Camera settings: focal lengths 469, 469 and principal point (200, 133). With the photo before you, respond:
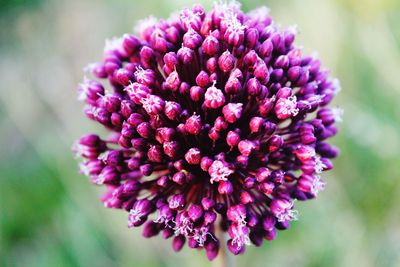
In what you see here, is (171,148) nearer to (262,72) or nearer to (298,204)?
(262,72)

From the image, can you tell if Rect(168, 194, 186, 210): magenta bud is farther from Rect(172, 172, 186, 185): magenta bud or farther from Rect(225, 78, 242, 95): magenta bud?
Rect(225, 78, 242, 95): magenta bud

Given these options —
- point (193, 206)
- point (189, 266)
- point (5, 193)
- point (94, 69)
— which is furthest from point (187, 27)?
point (5, 193)

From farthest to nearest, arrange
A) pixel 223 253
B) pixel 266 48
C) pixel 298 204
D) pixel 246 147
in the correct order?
pixel 298 204 < pixel 223 253 < pixel 266 48 < pixel 246 147

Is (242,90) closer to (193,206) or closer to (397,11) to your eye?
(193,206)

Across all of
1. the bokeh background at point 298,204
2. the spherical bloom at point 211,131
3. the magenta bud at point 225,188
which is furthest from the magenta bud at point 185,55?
the bokeh background at point 298,204

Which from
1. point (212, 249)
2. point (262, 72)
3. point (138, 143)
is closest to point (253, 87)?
point (262, 72)

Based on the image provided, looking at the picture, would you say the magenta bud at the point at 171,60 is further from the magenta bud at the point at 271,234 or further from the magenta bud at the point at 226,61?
the magenta bud at the point at 271,234
